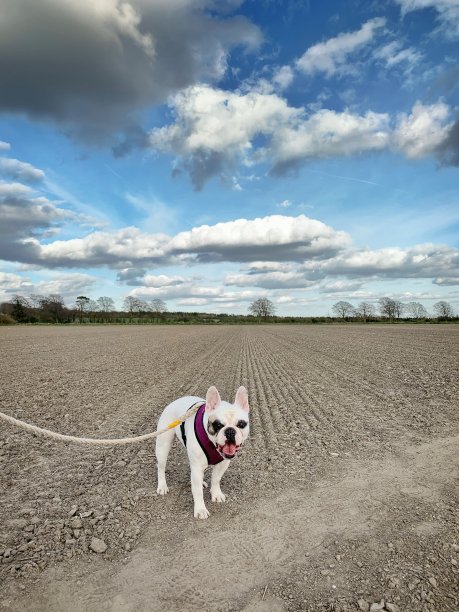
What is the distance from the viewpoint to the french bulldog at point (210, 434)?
4.58 m

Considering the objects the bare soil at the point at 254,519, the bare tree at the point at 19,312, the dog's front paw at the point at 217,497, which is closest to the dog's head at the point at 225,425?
the bare soil at the point at 254,519

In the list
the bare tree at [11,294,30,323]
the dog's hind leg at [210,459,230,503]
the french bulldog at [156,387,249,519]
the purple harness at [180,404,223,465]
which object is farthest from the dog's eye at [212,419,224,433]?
the bare tree at [11,294,30,323]

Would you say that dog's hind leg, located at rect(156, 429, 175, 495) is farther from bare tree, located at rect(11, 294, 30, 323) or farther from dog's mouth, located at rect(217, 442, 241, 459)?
bare tree, located at rect(11, 294, 30, 323)

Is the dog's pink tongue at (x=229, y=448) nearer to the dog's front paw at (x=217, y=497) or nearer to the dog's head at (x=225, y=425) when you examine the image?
the dog's head at (x=225, y=425)

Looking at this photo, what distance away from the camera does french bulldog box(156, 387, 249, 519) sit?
15.0 feet

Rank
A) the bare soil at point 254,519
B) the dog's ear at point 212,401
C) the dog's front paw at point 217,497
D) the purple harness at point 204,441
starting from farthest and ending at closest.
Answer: the dog's front paw at point 217,497 → the purple harness at point 204,441 → the dog's ear at point 212,401 → the bare soil at point 254,519

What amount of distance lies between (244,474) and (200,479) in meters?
1.78

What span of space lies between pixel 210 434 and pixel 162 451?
140cm

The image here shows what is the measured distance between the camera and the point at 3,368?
20.5 m

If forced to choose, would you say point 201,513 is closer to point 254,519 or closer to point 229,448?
point 254,519

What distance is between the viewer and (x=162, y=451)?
5.78m

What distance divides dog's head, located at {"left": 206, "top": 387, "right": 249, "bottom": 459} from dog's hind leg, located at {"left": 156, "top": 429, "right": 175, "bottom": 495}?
112 cm

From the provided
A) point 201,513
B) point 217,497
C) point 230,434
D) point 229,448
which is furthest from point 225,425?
point 217,497

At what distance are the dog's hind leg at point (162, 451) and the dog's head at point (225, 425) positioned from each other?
1123 millimetres
